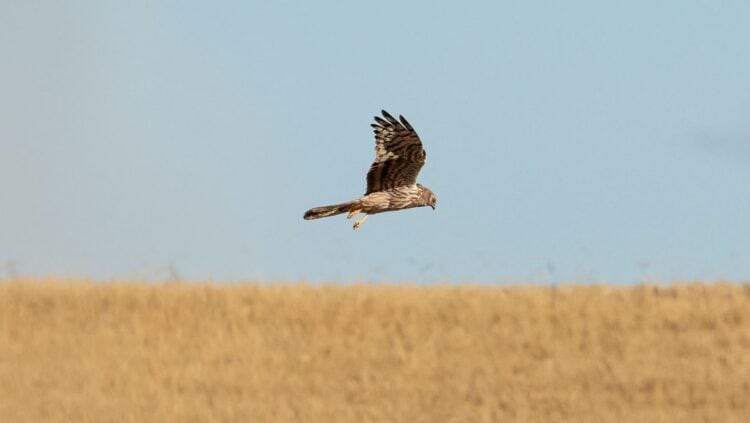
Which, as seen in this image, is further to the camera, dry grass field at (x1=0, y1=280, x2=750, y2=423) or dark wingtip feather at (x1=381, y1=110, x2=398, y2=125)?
dark wingtip feather at (x1=381, y1=110, x2=398, y2=125)

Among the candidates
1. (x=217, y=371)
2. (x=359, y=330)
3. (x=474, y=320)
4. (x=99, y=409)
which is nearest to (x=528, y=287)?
(x=474, y=320)

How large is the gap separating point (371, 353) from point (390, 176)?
5.64m

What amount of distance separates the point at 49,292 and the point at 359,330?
3.68 m

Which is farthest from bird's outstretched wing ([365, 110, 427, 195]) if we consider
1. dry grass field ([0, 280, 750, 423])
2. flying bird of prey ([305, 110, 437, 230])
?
dry grass field ([0, 280, 750, 423])

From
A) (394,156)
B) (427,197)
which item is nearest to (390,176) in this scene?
(394,156)

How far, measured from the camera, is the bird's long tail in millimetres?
18381

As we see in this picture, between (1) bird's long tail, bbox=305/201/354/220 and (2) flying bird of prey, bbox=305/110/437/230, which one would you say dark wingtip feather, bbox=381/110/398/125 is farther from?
(1) bird's long tail, bbox=305/201/354/220

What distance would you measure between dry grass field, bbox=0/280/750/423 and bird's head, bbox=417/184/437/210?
13.1 ft

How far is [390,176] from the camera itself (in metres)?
18.6

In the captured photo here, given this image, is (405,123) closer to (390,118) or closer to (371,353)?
(390,118)

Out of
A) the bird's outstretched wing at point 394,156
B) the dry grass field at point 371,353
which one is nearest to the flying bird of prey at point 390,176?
the bird's outstretched wing at point 394,156

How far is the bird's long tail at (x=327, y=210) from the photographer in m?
18.4

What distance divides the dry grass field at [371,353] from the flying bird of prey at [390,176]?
3288 millimetres

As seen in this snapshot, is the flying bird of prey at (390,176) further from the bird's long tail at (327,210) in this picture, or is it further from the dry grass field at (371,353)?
the dry grass field at (371,353)
